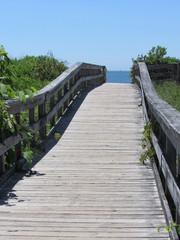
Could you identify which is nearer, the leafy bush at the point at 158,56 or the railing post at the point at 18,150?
the railing post at the point at 18,150

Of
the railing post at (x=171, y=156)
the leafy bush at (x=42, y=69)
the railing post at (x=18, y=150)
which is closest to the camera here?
the railing post at (x=171, y=156)

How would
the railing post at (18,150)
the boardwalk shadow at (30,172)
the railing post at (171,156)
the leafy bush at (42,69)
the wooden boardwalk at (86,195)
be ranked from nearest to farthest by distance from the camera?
the wooden boardwalk at (86,195), the railing post at (171,156), the boardwalk shadow at (30,172), the railing post at (18,150), the leafy bush at (42,69)

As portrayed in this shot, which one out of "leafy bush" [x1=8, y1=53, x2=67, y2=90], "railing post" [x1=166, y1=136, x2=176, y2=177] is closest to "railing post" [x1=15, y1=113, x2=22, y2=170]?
"railing post" [x1=166, y1=136, x2=176, y2=177]

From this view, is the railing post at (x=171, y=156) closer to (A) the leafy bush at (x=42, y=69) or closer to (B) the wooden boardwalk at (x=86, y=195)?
(B) the wooden boardwalk at (x=86, y=195)

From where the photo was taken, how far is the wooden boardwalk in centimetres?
390

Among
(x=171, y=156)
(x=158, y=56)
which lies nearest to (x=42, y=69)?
(x=158, y=56)

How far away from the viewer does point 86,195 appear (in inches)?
192

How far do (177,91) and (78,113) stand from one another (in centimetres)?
476

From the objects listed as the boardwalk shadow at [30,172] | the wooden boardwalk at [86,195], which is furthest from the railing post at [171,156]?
the boardwalk shadow at [30,172]

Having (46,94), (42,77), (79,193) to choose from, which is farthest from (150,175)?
(42,77)

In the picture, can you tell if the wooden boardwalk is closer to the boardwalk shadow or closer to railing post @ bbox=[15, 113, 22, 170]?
the boardwalk shadow

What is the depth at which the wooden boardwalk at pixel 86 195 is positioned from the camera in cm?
390

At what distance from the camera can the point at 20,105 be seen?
228 inches

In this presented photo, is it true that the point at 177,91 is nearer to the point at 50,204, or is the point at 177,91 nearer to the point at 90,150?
the point at 90,150
